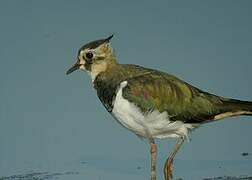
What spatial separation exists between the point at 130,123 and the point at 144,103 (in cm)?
54

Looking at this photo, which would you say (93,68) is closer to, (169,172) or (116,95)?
(116,95)

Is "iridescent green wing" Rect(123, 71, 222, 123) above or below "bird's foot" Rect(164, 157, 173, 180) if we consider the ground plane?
above

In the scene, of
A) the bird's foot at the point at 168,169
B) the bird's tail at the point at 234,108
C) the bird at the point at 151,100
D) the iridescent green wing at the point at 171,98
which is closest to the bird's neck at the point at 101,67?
the bird at the point at 151,100

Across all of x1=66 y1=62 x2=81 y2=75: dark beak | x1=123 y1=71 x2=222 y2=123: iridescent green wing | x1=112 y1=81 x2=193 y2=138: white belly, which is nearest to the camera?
x1=112 y1=81 x2=193 y2=138: white belly

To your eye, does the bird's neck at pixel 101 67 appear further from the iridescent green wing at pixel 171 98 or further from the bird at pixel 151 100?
the iridescent green wing at pixel 171 98

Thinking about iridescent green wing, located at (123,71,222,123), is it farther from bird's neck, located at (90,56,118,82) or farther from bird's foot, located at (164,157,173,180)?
bird's foot, located at (164,157,173,180)

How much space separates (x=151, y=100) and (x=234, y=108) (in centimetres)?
204

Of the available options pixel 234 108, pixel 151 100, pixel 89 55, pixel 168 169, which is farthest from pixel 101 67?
pixel 234 108


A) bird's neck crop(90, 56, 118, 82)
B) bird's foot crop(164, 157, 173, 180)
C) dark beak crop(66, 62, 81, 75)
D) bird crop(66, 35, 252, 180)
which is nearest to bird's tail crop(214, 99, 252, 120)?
bird crop(66, 35, 252, 180)

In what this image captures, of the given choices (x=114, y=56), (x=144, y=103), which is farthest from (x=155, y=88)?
(x=114, y=56)

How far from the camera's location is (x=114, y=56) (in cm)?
1407

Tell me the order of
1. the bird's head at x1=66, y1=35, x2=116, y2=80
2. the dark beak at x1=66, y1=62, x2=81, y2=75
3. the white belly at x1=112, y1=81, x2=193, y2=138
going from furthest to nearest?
the dark beak at x1=66, y1=62, x2=81, y2=75, the bird's head at x1=66, y1=35, x2=116, y2=80, the white belly at x1=112, y1=81, x2=193, y2=138

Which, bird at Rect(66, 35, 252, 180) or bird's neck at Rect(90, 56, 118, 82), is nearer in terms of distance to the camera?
bird at Rect(66, 35, 252, 180)

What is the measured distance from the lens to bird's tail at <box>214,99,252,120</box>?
543 inches
